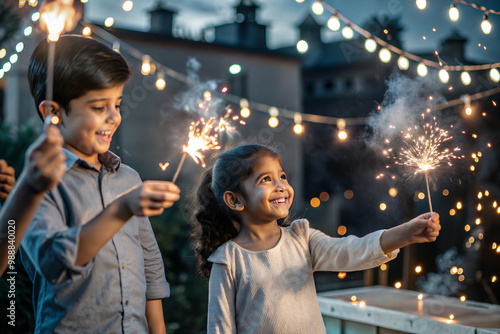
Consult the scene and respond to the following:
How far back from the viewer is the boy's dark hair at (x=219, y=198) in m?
1.82

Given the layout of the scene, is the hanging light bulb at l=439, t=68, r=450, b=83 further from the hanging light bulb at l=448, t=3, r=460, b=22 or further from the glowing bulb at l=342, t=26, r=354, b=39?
the glowing bulb at l=342, t=26, r=354, b=39

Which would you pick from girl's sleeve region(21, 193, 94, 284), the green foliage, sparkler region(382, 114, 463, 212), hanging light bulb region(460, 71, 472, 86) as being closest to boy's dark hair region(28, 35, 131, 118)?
girl's sleeve region(21, 193, 94, 284)

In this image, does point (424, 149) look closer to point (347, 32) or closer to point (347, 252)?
point (347, 252)

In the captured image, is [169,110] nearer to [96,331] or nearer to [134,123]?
[134,123]

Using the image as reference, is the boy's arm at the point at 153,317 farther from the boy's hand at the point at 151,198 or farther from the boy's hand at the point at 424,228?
the boy's hand at the point at 424,228

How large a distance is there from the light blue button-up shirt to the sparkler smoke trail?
0.99 metres

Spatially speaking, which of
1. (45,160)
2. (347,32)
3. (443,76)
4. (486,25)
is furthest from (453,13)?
(45,160)

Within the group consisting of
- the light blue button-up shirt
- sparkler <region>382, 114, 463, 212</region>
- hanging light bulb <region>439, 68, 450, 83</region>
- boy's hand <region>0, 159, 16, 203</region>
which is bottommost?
the light blue button-up shirt

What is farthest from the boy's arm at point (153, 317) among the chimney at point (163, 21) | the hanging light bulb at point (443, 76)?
the chimney at point (163, 21)

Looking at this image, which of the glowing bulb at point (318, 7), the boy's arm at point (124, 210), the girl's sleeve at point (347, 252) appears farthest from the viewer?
the glowing bulb at point (318, 7)

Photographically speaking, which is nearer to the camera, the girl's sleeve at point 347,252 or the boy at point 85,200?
the boy at point 85,200

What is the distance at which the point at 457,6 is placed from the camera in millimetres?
2508

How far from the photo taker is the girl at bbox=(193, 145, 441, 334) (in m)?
1.66

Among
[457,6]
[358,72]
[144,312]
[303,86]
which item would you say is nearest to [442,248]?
[457,6]
